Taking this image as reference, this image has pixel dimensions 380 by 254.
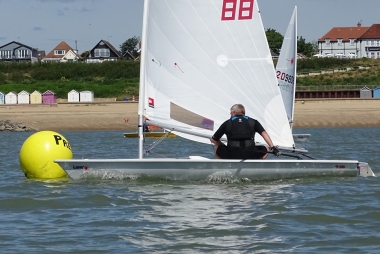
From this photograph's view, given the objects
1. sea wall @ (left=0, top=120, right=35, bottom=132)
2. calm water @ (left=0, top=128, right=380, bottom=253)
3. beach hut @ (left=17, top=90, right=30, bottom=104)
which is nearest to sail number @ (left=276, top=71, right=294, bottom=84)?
calm water @ (left=0, top=128, right=380, bottom=253)

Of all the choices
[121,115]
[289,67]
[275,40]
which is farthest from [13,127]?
[275,40]

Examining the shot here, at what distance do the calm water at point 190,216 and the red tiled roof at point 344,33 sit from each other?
92.2 meters

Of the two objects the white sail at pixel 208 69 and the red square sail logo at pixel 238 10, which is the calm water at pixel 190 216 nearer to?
the white sail at pixel 208 69

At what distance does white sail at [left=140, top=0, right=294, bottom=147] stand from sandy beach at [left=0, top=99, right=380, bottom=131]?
994 inches

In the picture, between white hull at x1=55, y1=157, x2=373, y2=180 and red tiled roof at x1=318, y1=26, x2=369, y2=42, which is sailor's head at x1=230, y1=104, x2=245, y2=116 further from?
red tiled roof at x1=318, y1=26, x2=369, y2=42

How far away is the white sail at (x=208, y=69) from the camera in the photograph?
36.8 feet

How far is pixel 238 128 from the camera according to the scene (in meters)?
10.6

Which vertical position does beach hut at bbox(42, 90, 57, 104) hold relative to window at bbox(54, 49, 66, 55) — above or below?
below

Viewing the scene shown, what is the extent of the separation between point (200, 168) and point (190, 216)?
204 cm

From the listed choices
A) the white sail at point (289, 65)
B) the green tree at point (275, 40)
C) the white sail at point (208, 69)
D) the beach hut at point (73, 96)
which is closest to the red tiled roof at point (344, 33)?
the green tree at point (275, 40)

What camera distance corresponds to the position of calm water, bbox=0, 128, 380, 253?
24.4 ft

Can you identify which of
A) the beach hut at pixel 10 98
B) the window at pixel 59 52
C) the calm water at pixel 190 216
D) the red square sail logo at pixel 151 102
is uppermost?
the window at pixel 59 52

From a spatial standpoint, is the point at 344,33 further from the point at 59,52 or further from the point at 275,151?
the point at 275,151

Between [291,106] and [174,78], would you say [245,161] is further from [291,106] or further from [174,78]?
[291,106]
